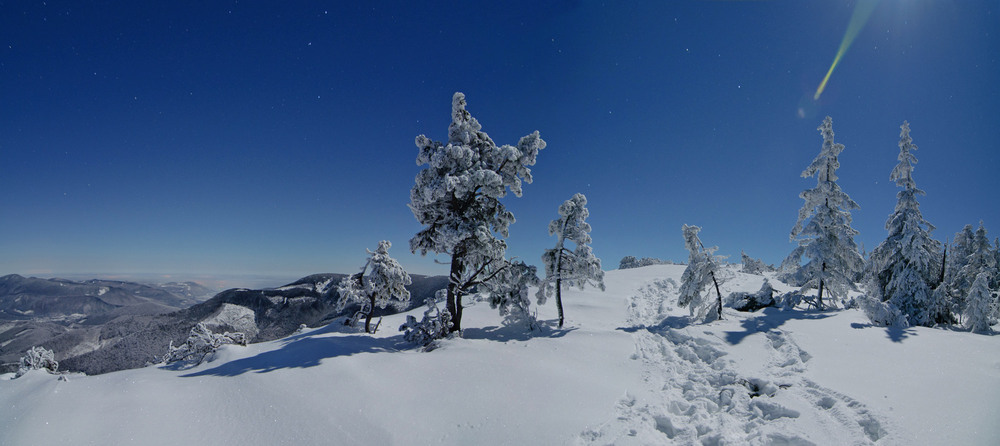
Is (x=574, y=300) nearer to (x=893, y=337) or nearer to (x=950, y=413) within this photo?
(x=893, y=337)

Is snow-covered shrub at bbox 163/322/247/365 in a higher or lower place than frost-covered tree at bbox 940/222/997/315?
lower

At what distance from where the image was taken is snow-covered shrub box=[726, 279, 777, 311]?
74.7 ft

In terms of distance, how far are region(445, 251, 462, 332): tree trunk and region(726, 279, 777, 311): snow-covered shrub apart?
20.4 metres

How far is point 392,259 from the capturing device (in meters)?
17.6

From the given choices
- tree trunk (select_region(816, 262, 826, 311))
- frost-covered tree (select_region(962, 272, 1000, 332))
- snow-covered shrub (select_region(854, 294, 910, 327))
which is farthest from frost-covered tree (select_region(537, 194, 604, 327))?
frost-covered tree (select_region(962, 272, 1000, 332))

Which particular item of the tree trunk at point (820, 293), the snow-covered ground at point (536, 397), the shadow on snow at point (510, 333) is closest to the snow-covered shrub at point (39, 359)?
the snow-covered ground at point (536, 397)

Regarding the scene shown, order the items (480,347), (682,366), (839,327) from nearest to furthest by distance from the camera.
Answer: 1. (682,366)
2. (480,347)
3. (839,327)

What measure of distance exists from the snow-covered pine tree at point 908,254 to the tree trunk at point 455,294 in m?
25.8

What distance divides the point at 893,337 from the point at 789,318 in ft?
14.8

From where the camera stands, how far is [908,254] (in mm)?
20547

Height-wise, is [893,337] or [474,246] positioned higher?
[474,246]

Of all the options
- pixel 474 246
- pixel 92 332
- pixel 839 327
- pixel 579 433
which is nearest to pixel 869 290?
pixel 839 327

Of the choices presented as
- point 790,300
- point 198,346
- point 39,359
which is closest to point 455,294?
point 198,346

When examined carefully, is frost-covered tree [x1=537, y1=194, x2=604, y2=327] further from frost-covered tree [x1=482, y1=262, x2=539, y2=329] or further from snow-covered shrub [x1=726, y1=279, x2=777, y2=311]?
snow-covered shrub [x1=726, y1=279, x2=777, y2=311]
